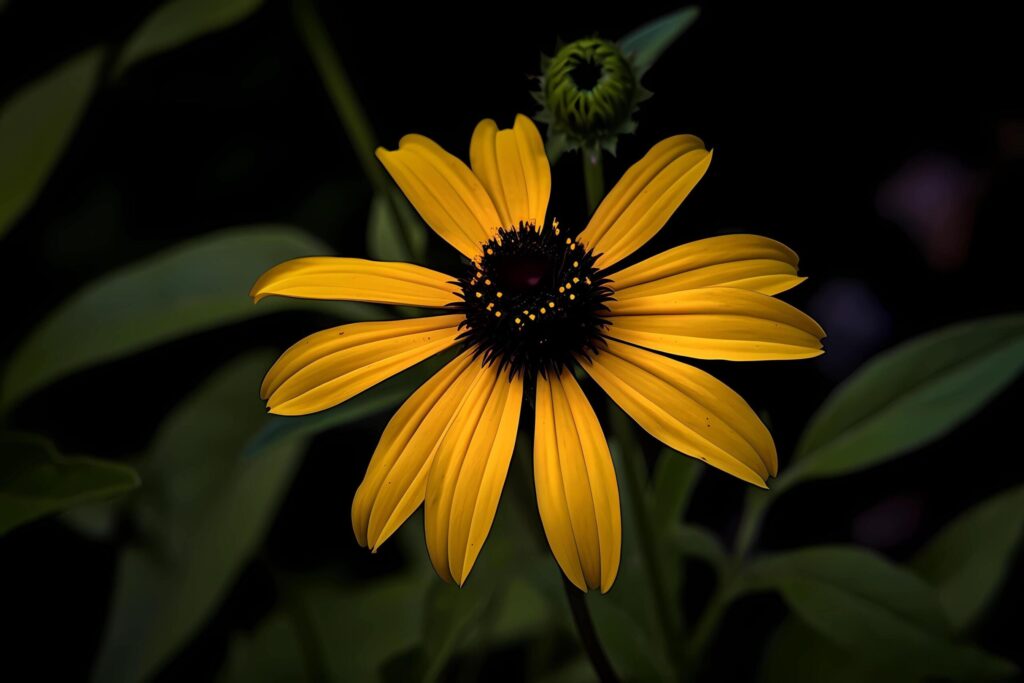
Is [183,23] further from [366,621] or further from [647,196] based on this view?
[366,621]

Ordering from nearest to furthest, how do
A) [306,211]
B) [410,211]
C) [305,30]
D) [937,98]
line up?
[305,30] → [410,211] → [937,98] → [306,211]

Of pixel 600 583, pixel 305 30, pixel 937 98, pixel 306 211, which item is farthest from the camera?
pixel 306 211

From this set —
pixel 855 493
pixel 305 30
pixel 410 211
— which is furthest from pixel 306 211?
pixel 855 493

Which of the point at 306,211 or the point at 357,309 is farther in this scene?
the point at 306,211

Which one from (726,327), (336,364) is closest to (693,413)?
(726,327)

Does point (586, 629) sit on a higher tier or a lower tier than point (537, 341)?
lower

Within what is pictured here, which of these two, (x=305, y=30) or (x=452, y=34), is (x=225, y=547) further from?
(x=452, y=34)
